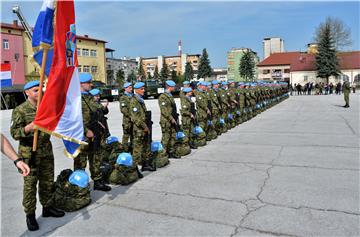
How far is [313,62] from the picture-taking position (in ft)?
202

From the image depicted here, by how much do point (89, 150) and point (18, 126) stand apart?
59.9 inches

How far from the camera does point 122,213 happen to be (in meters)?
4.30

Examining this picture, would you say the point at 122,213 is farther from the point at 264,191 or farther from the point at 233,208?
the point at 264,191

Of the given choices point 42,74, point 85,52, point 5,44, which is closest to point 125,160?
point 42,74

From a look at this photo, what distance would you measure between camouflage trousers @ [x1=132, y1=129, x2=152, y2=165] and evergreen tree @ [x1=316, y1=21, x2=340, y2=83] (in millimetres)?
49085

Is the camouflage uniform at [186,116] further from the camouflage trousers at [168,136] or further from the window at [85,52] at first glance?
the window at [85,52]

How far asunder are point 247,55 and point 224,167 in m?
60.7

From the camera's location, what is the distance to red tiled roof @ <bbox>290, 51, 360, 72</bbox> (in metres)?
60.5

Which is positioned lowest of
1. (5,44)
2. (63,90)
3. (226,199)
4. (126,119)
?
(226,199)

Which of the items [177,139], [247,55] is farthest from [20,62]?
[177,139]

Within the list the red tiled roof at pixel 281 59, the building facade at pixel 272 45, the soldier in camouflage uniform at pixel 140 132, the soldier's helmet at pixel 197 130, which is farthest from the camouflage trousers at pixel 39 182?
the building facade at pixel 272 45

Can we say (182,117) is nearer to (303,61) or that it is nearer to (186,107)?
(186,107)

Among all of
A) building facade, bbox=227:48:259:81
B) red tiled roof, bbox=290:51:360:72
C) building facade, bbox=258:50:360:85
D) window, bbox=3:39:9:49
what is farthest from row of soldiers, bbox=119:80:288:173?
building facade, bbox=227:48:259:81

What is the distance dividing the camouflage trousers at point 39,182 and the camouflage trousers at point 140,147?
2.02 metres
